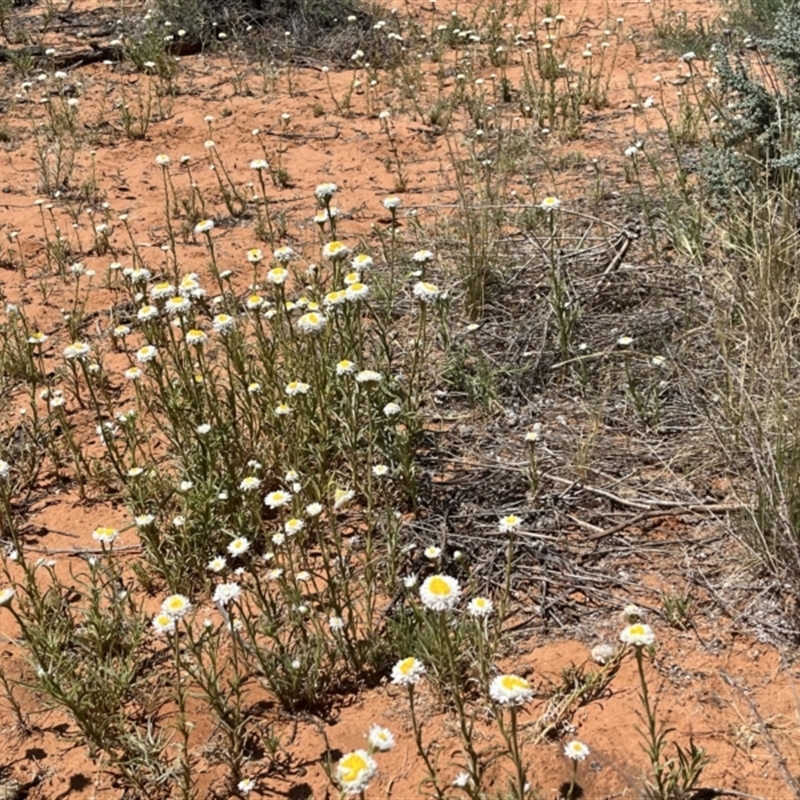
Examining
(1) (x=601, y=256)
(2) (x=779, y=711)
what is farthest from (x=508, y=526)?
(1) (x=601, y=256)

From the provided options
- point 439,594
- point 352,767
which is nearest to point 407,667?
point 439,594

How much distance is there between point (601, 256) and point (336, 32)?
219 inches

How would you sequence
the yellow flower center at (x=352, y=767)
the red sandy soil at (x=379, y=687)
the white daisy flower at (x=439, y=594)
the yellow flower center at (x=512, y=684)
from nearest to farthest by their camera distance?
the yellow flower center at (x=352, y=767), the yellow flower center at (x=512, y=684), the white daisy flower at (x=439, y=594), the red sandy soil at (x=379, y=687)

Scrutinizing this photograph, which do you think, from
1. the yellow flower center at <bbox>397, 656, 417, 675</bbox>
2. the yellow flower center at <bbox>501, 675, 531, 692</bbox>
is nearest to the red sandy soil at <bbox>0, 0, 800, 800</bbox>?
the yellow flower center at <bbox>501, 675, 531, 692</bbox>

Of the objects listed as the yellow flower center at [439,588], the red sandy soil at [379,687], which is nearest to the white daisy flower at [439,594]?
the yellow flower center at [439,588]

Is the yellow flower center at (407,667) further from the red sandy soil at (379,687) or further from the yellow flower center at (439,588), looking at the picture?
the red sandy soil at (379,687)

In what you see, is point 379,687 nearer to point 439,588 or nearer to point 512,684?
point 439,588

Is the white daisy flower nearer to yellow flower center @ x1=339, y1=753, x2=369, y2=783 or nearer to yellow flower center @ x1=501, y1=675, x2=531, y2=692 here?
yellow flower center @ x1=501, y1=675, x2=531, y2=692

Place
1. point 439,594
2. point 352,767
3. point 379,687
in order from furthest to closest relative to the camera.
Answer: point 379,687 → point 439,594 → point 352,767

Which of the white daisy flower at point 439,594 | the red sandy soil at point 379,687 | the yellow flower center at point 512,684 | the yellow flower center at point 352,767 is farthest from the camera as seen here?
the red sandy soil at point 379,687

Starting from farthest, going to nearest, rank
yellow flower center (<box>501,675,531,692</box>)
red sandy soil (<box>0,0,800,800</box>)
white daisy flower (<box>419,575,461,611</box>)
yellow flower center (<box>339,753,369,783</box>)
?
red sandy soil (<box>0,0,800,800</box>) → white daisy flower (<box>419,575,461,611</box>) → yellow flower center (<box>501,675,531,692</box>) → yellow flower center (<box>339,753,369,783</box>)

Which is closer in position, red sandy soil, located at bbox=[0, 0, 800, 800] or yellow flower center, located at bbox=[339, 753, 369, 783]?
yellow flower center, located at bbox=[339, 753, 369, 783]

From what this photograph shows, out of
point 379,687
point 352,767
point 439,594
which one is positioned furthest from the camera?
point 379,687

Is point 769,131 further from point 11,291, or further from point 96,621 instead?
point 11,291
